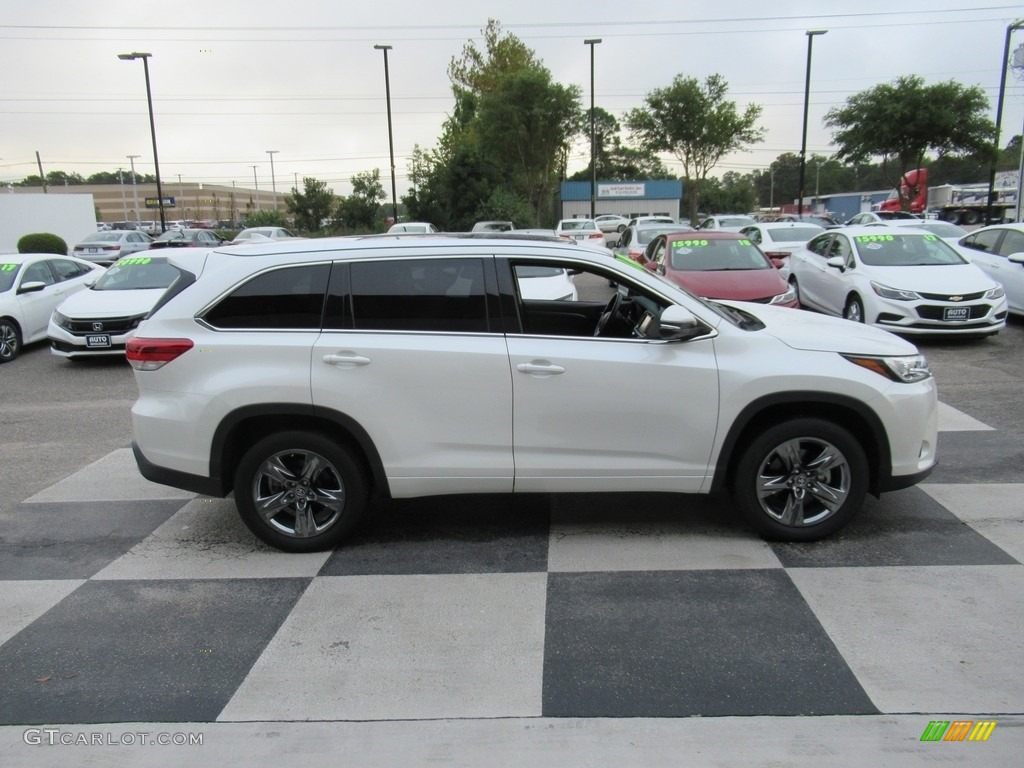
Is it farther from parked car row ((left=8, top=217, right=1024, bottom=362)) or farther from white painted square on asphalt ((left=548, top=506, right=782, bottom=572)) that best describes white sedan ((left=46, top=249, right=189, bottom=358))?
white painted square on asphalt ((left=548, top=506, right=782, bottom=572))

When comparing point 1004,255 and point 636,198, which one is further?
point 636,198

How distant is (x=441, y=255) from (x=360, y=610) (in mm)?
2030

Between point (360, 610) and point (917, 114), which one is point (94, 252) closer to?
point (360, 610)

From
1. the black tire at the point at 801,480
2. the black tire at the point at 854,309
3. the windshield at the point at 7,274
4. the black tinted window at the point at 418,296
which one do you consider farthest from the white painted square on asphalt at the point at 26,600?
the black tire at the point at 854,309

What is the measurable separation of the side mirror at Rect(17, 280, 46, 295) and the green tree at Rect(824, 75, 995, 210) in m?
32.9

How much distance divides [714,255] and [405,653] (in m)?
9.69

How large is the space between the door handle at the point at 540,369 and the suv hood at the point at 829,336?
129cm

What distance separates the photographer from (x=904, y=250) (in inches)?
448

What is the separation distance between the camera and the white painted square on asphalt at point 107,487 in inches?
231

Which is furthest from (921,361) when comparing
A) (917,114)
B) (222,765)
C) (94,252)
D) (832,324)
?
(917,114)

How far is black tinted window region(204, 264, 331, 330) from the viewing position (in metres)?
4.59

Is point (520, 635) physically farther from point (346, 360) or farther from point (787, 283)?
point (787, 283)

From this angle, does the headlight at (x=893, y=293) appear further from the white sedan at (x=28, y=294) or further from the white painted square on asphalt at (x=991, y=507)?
the white sedan at (x=28, y=294)

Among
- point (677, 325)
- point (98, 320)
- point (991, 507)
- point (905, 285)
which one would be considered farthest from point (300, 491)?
point (905, 285)
